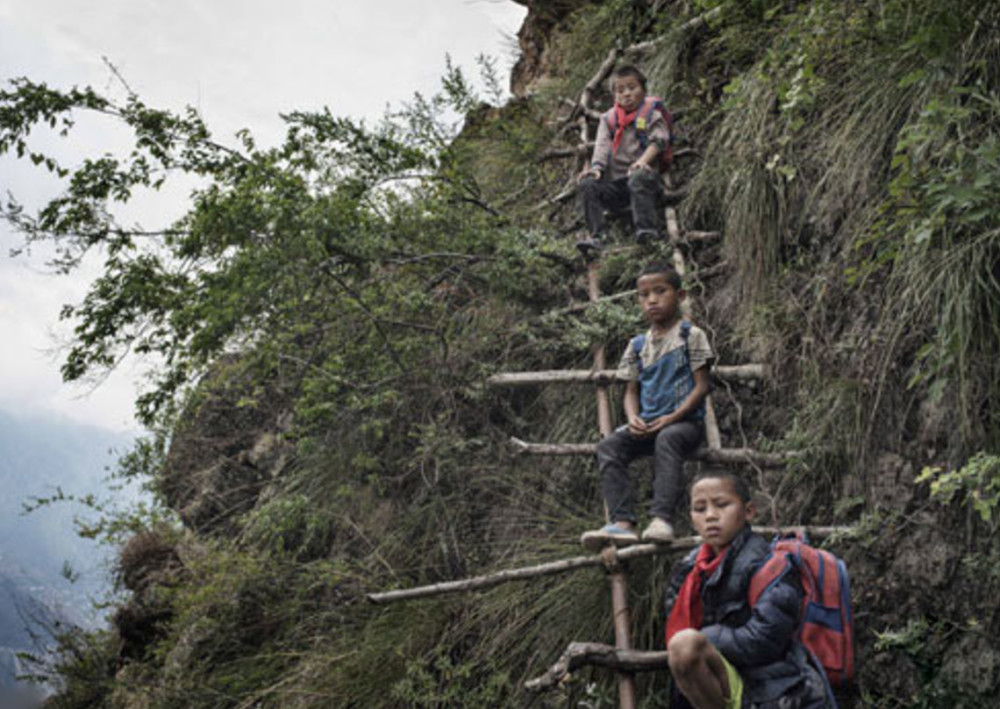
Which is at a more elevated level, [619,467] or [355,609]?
[619,467]

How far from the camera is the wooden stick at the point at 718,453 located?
3260 millimetres

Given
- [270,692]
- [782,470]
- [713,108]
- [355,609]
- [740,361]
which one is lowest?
[270,692]

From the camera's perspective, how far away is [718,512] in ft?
8.63

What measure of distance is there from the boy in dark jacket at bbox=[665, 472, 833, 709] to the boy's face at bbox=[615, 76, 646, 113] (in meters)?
3.45

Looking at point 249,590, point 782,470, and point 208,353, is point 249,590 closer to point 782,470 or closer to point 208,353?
point 208,353

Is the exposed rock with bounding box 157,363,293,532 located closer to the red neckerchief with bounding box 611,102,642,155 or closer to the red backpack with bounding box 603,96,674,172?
the red neckerchief with bounding box 611,102,642,155

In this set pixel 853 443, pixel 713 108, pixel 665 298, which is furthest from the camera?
pixel 713 108

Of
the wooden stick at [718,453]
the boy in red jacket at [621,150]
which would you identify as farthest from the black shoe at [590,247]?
the wooden stick at [718,453]

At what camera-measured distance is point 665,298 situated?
3748mm

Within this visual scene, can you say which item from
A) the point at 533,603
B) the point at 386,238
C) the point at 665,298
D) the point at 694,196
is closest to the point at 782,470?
the point at 665,298

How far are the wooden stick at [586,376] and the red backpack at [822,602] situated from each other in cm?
142

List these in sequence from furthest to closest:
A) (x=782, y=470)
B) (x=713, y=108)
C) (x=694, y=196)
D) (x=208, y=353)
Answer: (x=713, y=108) < (x=694, y=196) < (x=208, y=353) < (x=782, y=470)

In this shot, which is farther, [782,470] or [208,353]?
[208,353]

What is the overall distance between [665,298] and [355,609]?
2.41m
